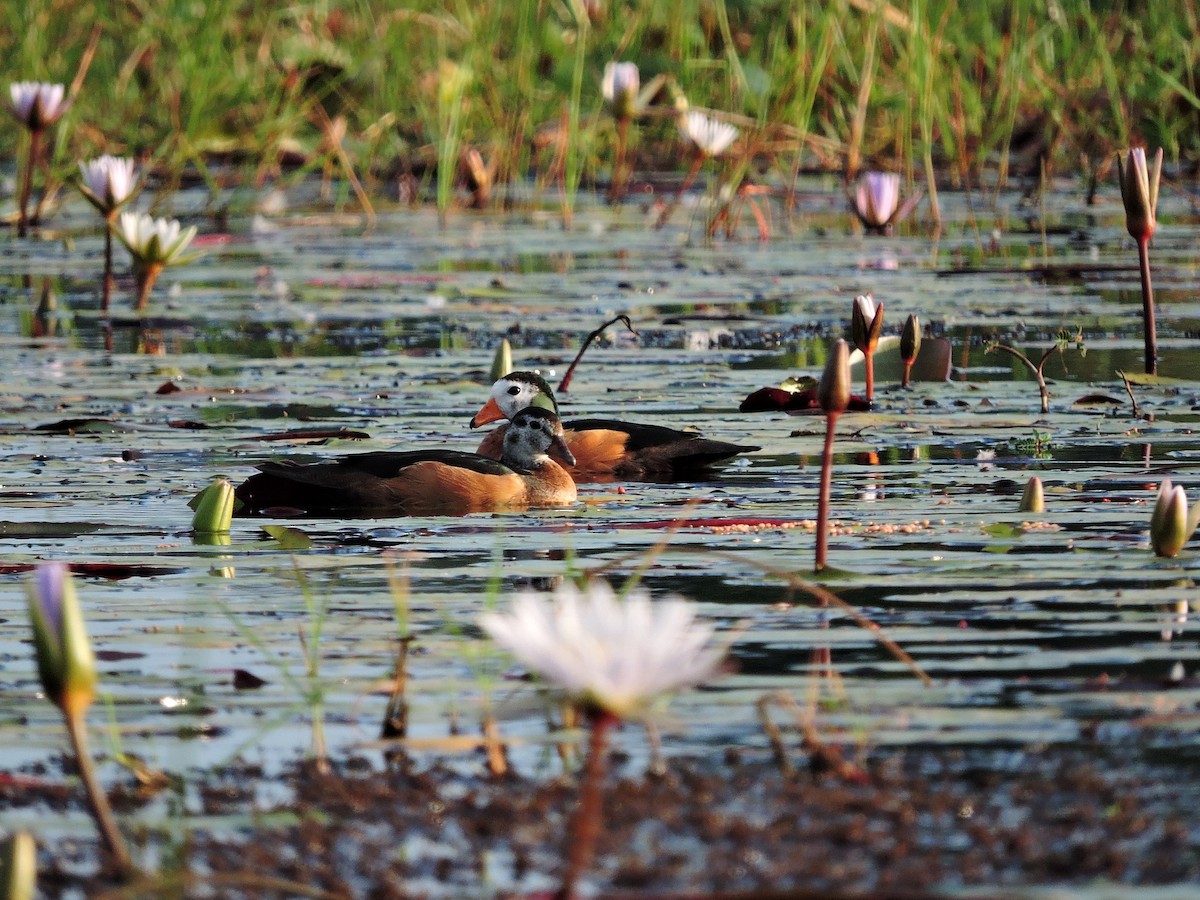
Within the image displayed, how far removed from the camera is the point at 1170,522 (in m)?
4.50

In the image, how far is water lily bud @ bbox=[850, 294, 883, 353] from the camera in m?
5.98

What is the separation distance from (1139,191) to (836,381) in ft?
9.89

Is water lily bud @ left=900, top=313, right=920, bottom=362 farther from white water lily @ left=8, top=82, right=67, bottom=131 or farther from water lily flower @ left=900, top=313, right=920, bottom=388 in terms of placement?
white water lily @ left=8, top=82, right=67, bottom=131

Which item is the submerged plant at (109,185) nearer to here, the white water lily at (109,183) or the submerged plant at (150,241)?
the white water lily at (109,183)

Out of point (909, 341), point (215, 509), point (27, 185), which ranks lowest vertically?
point (215, 509)

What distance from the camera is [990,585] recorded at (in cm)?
438

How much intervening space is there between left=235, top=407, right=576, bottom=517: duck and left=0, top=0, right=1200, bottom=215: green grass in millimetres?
6840

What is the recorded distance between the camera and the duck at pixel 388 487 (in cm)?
560

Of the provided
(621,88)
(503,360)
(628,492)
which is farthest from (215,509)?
(621,88)

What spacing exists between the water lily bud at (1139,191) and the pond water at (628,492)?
0.57 metres

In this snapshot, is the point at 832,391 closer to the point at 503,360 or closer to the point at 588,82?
the point at 503,360

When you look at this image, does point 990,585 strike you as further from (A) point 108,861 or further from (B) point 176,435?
(B) point 176,435

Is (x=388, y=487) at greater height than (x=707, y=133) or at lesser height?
lesser

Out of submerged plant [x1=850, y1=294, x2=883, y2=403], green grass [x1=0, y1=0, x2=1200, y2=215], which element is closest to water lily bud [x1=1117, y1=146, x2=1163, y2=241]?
submerged plant [x1=850, y1=294, x2=883, y2=403]
